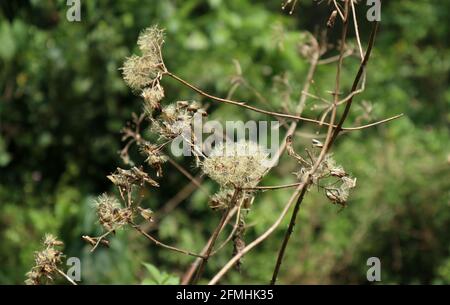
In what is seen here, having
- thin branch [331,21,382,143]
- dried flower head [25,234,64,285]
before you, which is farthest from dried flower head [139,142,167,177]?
thin branch [331,21,382,143]

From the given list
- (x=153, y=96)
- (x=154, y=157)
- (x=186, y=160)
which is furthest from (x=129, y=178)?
(x=186, y=160)

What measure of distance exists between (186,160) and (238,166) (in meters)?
3.05

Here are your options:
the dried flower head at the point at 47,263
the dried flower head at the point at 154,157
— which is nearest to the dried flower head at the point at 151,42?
the dried flower head at the point at 154,157

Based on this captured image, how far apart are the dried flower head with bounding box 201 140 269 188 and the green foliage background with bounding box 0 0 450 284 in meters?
2.49

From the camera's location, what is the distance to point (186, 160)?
457 centimetres

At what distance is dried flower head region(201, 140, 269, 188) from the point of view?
1535mm

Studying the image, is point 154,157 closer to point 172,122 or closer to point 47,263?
point 172,122

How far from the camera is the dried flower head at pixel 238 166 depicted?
154 cm

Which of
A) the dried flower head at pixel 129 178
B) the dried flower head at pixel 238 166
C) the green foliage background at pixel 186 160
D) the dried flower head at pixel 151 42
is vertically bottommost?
the dried flower head at pixel 238 166

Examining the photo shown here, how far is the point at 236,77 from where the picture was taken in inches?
92.4

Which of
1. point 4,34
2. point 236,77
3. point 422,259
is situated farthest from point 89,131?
point 236,77

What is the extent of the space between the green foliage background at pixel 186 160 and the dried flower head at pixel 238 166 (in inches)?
98.1

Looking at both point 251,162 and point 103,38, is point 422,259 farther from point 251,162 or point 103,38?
point 251,162

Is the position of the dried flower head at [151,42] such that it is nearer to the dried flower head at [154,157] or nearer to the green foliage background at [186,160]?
the dried flower head at [154,157]
